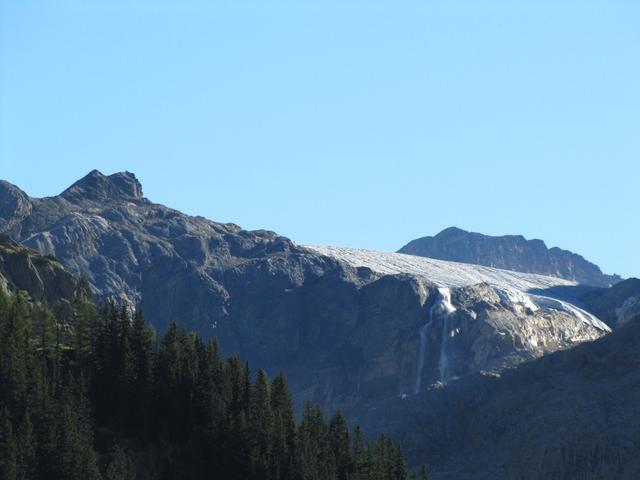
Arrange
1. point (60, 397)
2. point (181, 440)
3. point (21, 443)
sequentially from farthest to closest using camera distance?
point (181, 440) → point (60, 397) → point (21, 443)

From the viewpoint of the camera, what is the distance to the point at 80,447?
17550 cm

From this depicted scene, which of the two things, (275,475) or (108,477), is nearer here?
(108,477)

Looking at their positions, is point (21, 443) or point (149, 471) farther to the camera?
point (149, 471)

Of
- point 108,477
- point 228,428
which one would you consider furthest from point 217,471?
point 108,477

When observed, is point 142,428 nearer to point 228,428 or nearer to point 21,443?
point 228,428

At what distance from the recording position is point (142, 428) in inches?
7672

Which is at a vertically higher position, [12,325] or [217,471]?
[12,325]

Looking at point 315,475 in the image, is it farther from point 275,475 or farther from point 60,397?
point 60,397

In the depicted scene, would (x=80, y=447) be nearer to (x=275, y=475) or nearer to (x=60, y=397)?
(x=60, y=397)

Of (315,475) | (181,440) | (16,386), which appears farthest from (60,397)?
(315,475)

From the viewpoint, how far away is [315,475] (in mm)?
198875

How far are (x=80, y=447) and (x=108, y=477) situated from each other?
4.63 metres

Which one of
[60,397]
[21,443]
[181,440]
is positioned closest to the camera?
[21,443]

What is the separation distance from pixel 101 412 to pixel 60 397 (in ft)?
37.1
